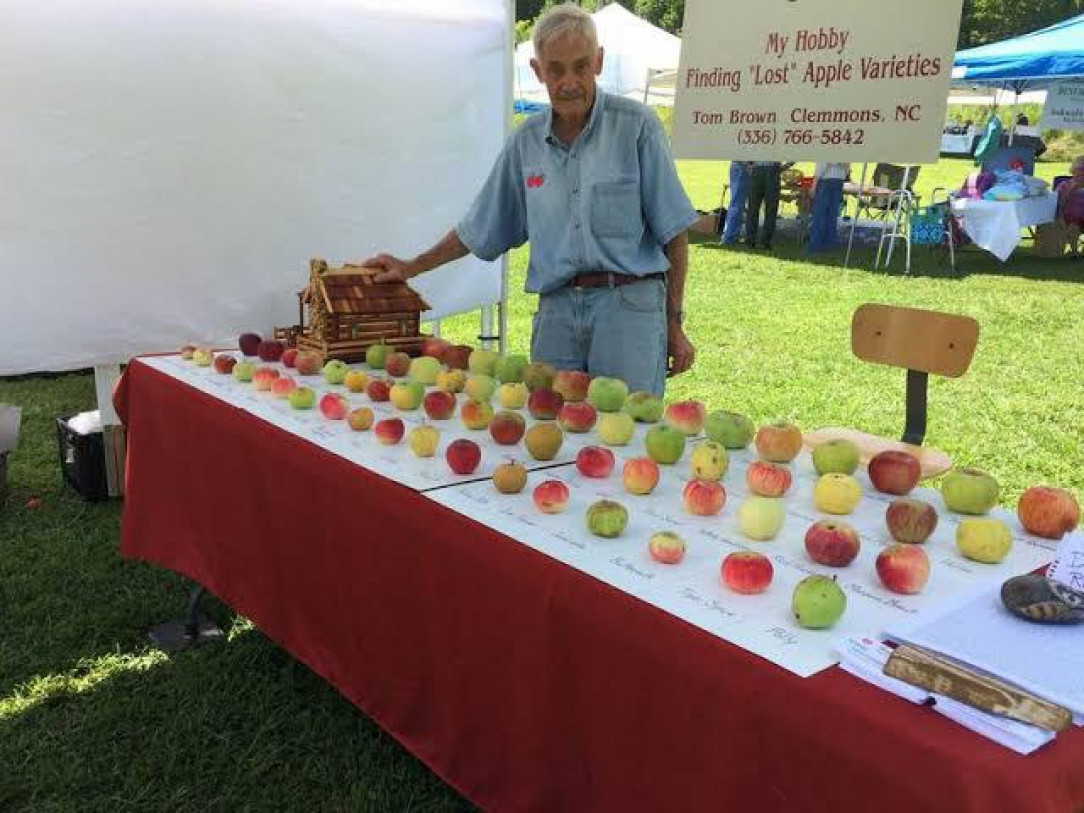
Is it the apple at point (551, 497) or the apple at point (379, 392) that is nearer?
the apple at point (551, 497)

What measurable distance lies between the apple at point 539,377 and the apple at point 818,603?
4.28 ft

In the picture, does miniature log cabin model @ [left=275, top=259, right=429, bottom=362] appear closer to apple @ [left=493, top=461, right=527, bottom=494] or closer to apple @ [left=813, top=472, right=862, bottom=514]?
apple @ [left=493, top=461, right=527, bottom=494]

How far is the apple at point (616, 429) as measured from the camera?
213 centimetres

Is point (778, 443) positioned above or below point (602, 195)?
below

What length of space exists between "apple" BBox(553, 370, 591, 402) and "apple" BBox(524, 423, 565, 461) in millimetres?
437

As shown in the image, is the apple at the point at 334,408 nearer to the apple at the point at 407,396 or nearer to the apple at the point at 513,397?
the apple at the point at 407,396

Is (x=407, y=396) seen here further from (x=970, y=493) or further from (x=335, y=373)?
(x=970, y=493)

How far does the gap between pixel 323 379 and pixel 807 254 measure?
10060 mm

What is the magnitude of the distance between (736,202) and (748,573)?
11803mm

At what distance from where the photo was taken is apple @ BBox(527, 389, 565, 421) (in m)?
2.31

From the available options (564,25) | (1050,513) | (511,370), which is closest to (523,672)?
(1050,513)

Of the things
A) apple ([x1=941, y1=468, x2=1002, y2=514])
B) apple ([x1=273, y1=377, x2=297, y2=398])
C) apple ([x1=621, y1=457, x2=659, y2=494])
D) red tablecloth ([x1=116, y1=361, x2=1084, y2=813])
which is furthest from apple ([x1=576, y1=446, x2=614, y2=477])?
apple ([x1=273, y1=377, x2=297, y2=398])

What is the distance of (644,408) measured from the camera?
2316 mm

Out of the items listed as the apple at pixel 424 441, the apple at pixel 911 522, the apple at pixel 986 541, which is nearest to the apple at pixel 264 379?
the apple at pixel 424 441
